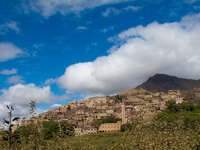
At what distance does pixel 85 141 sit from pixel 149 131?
6.05ft

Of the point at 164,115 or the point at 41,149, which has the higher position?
the point at 164,115

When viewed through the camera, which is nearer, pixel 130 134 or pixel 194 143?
pixel 130 134

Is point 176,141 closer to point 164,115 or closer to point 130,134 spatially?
point 164,115

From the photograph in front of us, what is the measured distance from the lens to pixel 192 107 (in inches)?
4028

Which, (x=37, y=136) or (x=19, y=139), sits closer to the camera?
(x=37, y=136)

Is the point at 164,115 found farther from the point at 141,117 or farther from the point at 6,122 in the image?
the point at 6,122

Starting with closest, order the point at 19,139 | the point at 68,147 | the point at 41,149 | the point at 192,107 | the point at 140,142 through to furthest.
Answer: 1. the point at 140,142
2. the point at 68,147
3. the point at 41,149
4. the point at 19,139
5. the point at 192,107

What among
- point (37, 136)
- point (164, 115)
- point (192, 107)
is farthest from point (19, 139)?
point (192, 107)

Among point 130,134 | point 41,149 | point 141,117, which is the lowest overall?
point 41,149

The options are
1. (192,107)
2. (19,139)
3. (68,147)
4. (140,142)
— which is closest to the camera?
(140,142)

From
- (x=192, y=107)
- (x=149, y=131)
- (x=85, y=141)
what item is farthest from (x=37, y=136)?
(x=192, y=107)

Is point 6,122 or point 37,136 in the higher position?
point 6,122

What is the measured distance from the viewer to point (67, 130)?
668cm

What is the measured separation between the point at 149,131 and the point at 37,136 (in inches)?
127
